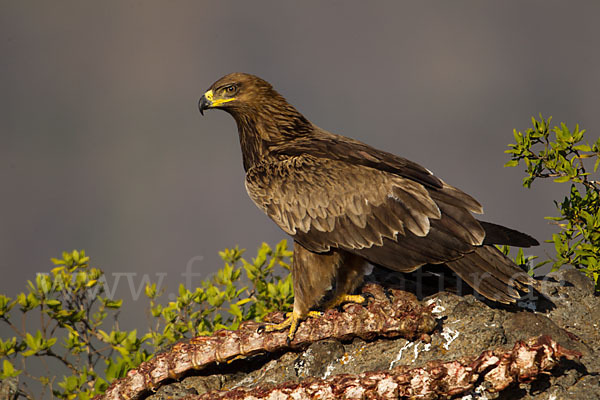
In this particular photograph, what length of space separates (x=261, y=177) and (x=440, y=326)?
1.84 meters

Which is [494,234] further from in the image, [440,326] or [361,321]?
[361,321]

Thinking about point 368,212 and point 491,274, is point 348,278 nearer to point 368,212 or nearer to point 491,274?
point 368,212

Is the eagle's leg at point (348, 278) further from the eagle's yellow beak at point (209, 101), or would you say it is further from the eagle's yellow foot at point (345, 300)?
the eagle's yellow beak at point (209, 101)

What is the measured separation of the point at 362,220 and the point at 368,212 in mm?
77

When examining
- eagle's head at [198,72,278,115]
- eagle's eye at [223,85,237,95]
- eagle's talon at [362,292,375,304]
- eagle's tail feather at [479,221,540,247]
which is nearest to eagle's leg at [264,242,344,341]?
eagle's talon at [362,292,375,304]

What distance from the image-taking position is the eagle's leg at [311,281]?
5281 millimetres

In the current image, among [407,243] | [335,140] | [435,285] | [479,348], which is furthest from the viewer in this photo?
[335,140]

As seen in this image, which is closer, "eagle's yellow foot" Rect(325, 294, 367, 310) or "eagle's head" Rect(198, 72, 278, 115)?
"eagle's yellow foot" Rect(325, 294, 367, 310)

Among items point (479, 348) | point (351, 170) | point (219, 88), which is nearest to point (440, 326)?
point (479, 348)

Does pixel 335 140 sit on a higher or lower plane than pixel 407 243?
higher

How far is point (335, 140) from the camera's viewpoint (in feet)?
18.8

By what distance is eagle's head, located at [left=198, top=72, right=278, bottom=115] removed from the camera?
5891 millimetres

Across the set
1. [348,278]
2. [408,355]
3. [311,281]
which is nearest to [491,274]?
[408,355]

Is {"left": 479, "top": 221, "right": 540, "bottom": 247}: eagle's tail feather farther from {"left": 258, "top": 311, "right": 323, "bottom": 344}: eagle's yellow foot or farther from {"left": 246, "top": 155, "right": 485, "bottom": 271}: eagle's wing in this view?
{"left": 258, "top": 311, "right": 323, "bottom": 344}: eagle's yellow foot
